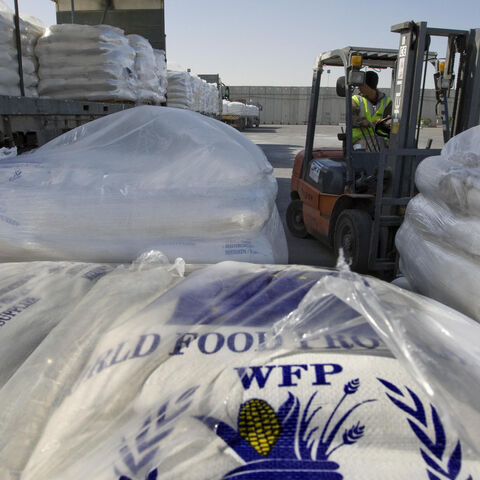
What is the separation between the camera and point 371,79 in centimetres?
411

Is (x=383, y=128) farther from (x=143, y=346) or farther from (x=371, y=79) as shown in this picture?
(x=143, y=346)

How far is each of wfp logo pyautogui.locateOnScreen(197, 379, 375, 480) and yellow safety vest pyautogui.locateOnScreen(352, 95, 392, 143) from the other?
349 centimetres

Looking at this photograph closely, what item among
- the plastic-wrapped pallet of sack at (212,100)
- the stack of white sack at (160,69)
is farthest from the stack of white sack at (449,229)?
the plastic-wrapped pallet of sack at (212,100)

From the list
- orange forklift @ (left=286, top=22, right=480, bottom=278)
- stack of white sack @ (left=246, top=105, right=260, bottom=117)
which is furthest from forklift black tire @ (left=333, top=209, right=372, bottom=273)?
stack of white sack @ (left=246, top=105, right=260, bottom=117)

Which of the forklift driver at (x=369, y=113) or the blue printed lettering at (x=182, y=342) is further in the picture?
the forklift driver at (x=369, y=113)

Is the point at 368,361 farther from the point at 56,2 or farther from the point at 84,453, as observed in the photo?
the point at 56,2

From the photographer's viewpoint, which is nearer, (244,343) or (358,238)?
(244,343)

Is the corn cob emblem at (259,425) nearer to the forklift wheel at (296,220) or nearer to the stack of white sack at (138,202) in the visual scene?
the stack of white sack at (138,202)

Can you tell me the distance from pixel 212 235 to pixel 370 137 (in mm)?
2772

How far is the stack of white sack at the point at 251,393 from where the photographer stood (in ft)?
2.92

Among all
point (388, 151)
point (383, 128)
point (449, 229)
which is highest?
point (383, 128)

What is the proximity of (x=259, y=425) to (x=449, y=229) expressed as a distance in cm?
101

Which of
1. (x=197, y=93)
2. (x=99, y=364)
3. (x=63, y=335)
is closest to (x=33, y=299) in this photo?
(x=63, y=335)

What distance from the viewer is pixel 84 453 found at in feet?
3.10
